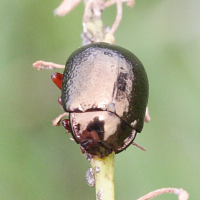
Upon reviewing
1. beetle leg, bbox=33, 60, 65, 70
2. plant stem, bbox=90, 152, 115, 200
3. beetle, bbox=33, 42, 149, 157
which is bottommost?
plant stem, bbox=90, 152, 115, 200

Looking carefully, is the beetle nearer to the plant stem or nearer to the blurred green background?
the plant stem

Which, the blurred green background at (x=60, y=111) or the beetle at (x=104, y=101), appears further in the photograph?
the blurred green background at (x=60, y=111)

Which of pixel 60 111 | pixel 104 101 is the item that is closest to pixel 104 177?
pixel 104 101

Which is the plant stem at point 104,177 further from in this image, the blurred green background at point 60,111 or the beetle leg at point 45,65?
the blurred green background at point 60,111

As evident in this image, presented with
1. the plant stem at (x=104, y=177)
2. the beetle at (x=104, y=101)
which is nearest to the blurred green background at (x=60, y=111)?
the beetle at (x=104, y=101)

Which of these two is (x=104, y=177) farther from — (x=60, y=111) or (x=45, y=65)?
(x=60, y=111)

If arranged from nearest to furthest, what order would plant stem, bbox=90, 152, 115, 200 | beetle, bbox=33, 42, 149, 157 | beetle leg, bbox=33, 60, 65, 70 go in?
plant stem, bbox=90, 152, 115, 200 < beetle, bbox=33, 42, 149, 157 < beetle leg, bbox=33, 60, 65, 70

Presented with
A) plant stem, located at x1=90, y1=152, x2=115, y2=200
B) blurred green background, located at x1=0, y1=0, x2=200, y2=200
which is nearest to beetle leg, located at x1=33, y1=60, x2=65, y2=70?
plant stem, located at x1=90, y1=152, x2=115, y2=200
